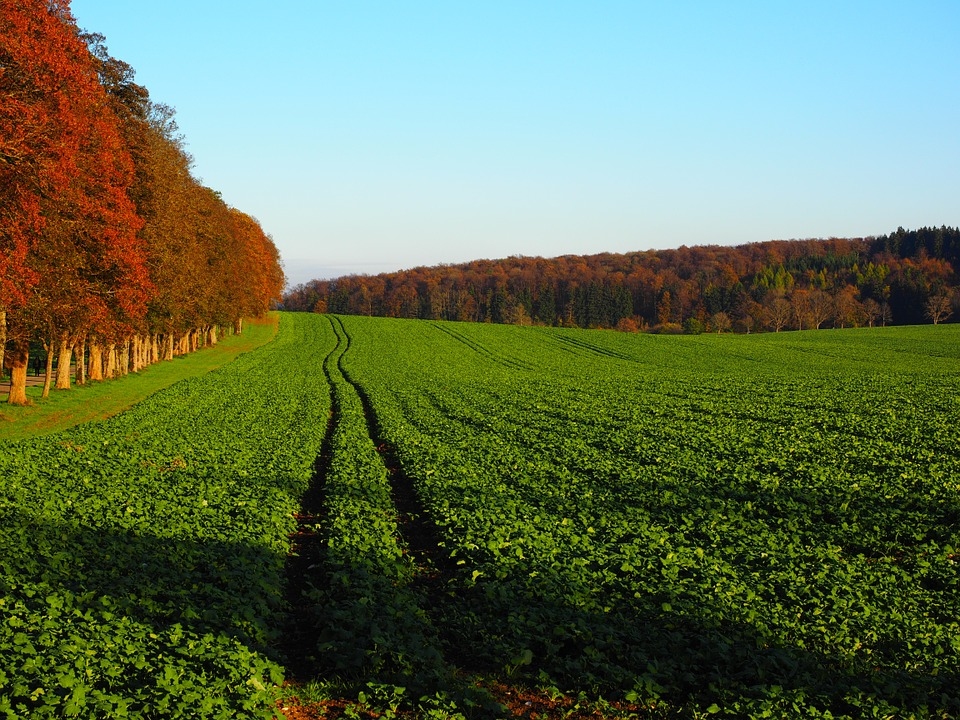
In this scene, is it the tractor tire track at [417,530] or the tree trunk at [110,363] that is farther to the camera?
the tree trunk at [110,363]

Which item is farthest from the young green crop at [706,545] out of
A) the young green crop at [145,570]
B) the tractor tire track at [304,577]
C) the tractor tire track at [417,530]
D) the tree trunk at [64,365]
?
the tree trunk at [64,365]

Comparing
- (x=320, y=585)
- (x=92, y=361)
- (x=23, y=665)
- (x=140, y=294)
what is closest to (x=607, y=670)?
(x=320, y=585)

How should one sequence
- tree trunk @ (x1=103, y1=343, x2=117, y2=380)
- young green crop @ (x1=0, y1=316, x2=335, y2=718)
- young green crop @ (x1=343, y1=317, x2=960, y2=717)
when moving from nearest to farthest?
young green crop @ (x1=0, y1=316, x2=335, y2=718) < young green crop @ (x1=343, y1=317, x2=960, y2=717) < tree trunk @ (x1=103, y1=343, x2=117, y2=380)

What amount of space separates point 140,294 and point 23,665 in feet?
104

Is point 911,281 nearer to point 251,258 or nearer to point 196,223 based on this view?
point 251,258

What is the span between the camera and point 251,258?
9306cm

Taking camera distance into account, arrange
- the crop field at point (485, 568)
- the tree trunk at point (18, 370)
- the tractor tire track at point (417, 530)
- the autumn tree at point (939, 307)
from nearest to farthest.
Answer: the crop field at point (485, 568) < the tractor tire track at point (417, 530) < the tree trunk at point (18, 370) < the autumn tree at point (939, 307)

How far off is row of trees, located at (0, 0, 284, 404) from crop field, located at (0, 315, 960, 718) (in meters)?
7.16

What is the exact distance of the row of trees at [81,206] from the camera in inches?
973

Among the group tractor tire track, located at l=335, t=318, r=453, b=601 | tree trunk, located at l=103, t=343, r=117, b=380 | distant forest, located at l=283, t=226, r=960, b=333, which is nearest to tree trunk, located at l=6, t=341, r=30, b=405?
tree trunk, located at l=103, t=343, r=117, b=380

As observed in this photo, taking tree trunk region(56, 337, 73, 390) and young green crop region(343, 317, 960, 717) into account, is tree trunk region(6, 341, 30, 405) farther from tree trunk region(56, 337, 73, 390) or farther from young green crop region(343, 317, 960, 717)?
young green crop region(343, 317, 960, 717)

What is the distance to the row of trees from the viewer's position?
81.1 feet

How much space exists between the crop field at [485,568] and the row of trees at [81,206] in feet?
23.5

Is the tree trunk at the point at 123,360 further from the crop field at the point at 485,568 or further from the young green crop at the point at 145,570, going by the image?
the young green crop at the point at 145,570
